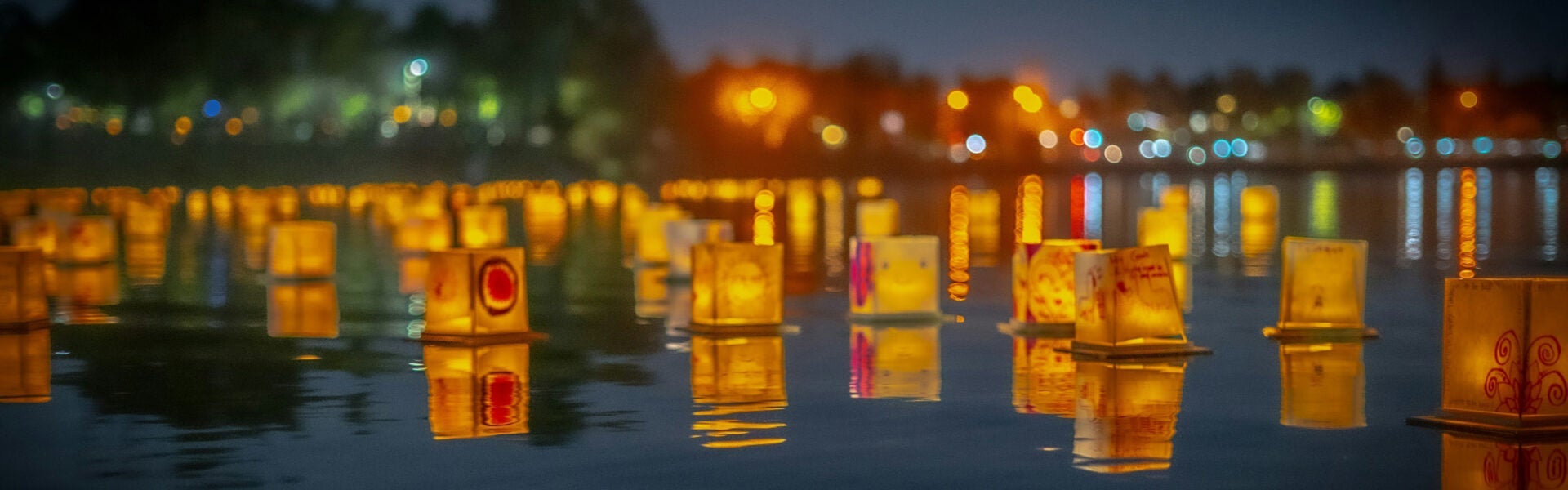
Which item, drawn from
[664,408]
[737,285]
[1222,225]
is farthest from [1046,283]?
[1222,225]

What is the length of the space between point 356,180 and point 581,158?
41.5 feet

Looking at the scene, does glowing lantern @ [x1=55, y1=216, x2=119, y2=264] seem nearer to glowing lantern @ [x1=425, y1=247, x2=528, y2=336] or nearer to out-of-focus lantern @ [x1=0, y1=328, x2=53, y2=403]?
out-of-focus lantern @ [x1=0, y1=328, x2=53, y2=403]

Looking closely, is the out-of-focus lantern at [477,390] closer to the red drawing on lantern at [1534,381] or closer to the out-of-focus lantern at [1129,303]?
the out-of-focus lantern at [1129,303]

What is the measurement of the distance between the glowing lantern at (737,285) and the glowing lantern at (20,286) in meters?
5.19

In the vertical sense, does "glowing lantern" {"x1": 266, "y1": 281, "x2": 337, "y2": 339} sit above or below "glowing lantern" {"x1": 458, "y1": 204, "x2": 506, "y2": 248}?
below

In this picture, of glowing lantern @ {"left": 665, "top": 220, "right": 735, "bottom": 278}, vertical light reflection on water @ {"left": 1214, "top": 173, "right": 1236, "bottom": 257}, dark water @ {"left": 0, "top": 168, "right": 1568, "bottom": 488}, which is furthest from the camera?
vertical light reflection on water @ {"left": 1214, "top": 173, "right": 1236, "bottom": 257}

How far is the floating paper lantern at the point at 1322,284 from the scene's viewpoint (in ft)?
48.4

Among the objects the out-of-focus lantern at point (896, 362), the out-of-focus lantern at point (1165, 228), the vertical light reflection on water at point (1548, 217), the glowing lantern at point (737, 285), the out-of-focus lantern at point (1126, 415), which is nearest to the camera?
the out-of-focus lantern at point (1126, 415)

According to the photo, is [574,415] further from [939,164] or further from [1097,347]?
[939,164]

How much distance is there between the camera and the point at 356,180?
8906 cm

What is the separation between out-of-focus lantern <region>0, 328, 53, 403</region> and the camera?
11.7m

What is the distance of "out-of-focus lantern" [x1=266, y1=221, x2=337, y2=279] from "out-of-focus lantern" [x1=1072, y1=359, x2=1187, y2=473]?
39.3ft

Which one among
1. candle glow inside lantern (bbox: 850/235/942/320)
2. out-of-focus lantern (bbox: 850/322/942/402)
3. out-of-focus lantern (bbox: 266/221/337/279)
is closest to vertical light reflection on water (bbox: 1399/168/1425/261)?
candle glow inside lantern (bbox: 850/235/942/320)

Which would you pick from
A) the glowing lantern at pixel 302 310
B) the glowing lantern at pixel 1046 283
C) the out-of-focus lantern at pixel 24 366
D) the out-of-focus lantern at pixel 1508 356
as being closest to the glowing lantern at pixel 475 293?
the glowing lantern at pixel 302 310
